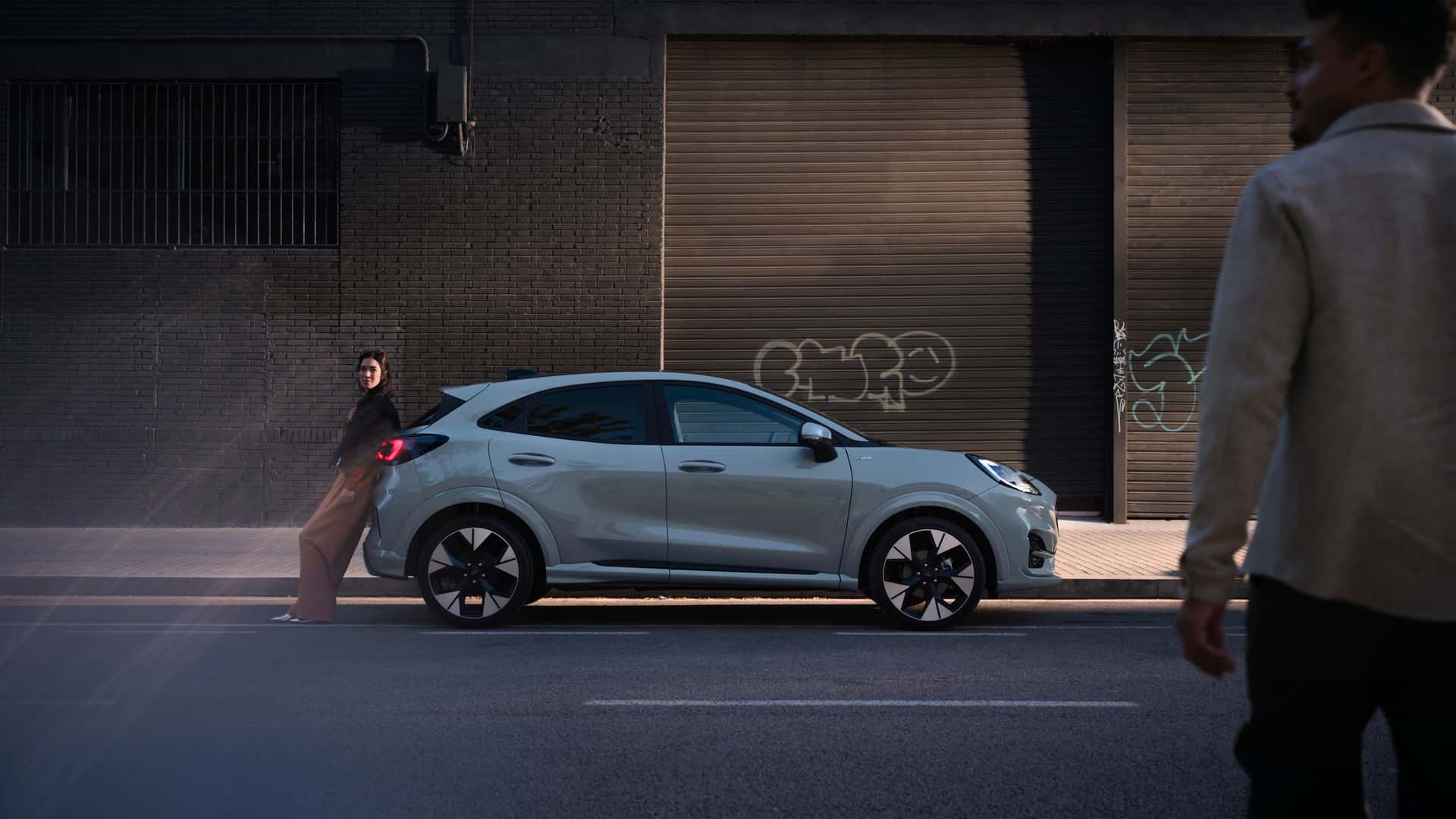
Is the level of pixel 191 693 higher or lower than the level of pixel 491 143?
lower

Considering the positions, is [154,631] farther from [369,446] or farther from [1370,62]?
[1370,62]

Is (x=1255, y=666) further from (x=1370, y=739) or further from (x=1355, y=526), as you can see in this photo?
(x=1370, y=739)

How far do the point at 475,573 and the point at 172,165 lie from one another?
8648mm

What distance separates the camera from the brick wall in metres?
14.2

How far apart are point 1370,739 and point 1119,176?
10105 millimetres

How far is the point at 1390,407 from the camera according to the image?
2080mm

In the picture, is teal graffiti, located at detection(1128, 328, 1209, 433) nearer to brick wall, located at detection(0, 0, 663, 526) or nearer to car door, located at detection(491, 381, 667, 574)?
brick wall, located at detection(0, 0, 663, 526)

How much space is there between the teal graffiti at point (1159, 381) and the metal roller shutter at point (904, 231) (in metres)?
0.32

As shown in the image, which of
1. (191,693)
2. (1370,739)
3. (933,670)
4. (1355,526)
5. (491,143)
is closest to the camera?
(1355,526)

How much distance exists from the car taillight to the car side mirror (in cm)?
234

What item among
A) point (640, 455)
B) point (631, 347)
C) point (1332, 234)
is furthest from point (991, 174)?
point (1332, 234)

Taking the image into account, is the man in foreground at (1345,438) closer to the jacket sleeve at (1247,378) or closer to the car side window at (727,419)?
the jacket sleeve at (1247,378)

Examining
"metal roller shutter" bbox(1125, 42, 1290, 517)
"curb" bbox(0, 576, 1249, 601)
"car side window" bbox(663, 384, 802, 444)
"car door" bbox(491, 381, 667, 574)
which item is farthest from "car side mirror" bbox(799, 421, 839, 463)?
"metal roller shutter" bbox(1125, 42, 1290, 517)

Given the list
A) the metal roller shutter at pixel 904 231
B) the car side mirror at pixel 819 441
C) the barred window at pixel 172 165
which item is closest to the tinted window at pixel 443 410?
the car side mirror at pixel 819 441
